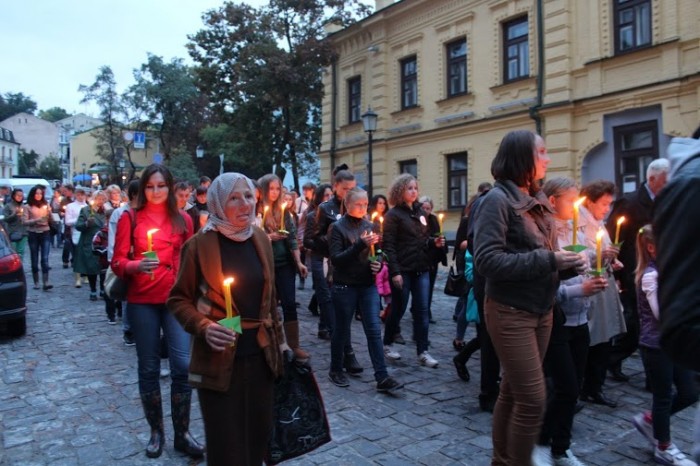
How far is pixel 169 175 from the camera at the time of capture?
14.4ft

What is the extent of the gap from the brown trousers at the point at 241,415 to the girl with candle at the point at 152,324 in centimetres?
128

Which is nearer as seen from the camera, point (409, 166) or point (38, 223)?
point (38, 223)

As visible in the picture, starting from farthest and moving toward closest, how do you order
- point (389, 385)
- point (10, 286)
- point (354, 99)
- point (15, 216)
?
point (354, 99) → point (15, 216) → point (10, 286) → point (389, 385)

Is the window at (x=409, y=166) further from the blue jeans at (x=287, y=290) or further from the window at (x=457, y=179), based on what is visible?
the blue jeans at (x=287, y=290)

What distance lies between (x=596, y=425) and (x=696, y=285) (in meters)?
3.95

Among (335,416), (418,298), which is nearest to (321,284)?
(418,298)

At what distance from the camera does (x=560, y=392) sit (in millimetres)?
3725

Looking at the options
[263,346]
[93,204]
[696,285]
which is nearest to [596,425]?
[263,346]

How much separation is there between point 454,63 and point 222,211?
18.2 meters

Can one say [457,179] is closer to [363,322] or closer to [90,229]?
[90,229]

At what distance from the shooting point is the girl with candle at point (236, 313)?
114 inches

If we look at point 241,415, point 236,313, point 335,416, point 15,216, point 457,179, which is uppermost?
point 457,179

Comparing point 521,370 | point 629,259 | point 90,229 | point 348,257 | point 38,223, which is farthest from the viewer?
point 38,223

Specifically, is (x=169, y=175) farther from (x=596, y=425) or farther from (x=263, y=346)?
(x=596, y=425)
